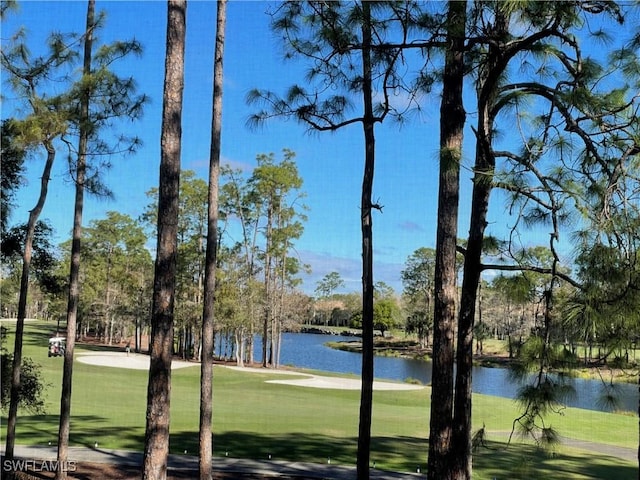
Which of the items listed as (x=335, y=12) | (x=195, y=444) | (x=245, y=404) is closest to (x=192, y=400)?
(x=245, y=404)

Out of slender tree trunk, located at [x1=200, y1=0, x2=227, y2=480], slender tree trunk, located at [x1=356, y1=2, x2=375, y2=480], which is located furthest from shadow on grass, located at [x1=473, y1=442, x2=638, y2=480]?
slender tree trunk, located at [x1=200, y1=0, x2=227, y2=480]

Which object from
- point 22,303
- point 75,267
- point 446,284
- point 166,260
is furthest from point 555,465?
point 22,303

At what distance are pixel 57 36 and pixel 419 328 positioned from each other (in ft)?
161

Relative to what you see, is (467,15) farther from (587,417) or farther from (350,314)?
(350,314)

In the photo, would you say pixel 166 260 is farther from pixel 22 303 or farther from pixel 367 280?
pixel 22 303

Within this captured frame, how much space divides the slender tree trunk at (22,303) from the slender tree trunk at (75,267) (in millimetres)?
493

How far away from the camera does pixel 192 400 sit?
62.9ft

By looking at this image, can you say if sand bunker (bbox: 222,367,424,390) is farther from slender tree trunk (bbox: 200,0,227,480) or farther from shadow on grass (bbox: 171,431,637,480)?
slender tree trunk (bbox: 200,0,227,480)

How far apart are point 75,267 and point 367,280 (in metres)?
4.11

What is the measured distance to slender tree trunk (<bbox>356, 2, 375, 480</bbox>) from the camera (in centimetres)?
782

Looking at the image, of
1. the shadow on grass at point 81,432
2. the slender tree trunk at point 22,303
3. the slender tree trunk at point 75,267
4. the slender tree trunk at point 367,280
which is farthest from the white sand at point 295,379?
the slender tree trunk at point 367,280

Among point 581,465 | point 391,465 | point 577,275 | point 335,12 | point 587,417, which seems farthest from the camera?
point 587,417

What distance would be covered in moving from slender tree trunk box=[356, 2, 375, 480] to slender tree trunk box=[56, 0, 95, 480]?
13.2 ft

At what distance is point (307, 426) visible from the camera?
1448 cm
